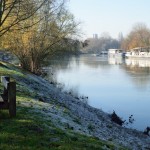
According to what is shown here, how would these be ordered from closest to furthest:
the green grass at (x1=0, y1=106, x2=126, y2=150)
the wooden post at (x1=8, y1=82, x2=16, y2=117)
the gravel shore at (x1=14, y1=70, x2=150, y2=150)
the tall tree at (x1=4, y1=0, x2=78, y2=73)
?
the green grass at (x1=0, y1=106, x2=126, y2=150) < the wooden post at (x1=8, y1=82, x2=16, y2=117) < the gravel shore at (x1=14, y1=70, x2=150, y2=150) < the tall tree at (x1=4, y1=0, x2=78, y2=73)

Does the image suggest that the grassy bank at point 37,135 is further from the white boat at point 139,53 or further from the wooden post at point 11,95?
the white boat at point 139,53

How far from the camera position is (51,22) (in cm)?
4072

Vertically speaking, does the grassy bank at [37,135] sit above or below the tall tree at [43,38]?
below

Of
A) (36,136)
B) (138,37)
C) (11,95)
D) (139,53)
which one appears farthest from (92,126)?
(138,37)

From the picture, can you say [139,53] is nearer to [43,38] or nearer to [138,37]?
[138,37]

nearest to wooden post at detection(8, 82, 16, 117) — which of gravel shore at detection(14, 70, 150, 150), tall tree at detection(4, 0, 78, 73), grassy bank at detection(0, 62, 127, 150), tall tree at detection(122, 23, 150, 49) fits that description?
grassy bank at detection(0, 62, 127, 150)

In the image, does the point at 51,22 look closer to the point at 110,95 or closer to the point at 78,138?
the point at 110,95

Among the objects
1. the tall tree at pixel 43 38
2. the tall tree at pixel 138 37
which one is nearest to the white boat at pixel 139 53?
the tall tree at pixel 138 37

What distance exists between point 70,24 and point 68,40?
6.07ft

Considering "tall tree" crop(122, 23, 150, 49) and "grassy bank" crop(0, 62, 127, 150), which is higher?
"tall tree" crop(122, 23, 150, 49)

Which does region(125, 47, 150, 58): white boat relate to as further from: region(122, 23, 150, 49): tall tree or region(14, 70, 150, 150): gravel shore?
region(14, 70, 150, 150): gravel shore

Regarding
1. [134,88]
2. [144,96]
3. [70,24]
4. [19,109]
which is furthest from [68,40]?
[19,109]

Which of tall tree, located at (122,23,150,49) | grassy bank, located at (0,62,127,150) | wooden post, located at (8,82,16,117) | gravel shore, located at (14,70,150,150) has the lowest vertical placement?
gravel shore, located at (14,70,150,150)

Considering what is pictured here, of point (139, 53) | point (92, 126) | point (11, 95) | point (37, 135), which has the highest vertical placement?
point (11, 95)
